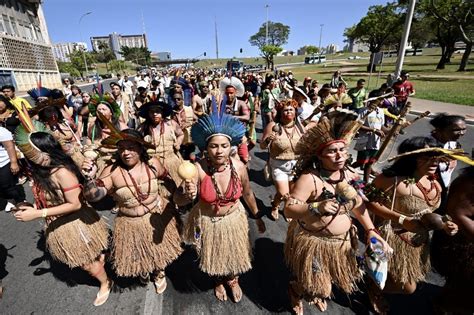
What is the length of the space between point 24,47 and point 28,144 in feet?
160

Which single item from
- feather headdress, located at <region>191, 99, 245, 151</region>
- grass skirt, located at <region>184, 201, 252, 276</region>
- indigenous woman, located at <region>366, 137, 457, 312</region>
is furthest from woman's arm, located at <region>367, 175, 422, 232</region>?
feather headdress, located at <region>191, 99, 245, 151</region>

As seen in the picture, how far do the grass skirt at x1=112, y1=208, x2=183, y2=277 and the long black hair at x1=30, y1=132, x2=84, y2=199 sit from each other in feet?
2.35

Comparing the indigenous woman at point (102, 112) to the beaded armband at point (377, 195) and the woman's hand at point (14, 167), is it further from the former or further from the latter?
the beaded armband at point (377, 195)

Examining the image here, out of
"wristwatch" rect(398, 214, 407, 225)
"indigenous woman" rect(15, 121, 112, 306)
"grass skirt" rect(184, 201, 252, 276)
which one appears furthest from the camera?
"grass skirt" rect(184, 201, 252, 276)

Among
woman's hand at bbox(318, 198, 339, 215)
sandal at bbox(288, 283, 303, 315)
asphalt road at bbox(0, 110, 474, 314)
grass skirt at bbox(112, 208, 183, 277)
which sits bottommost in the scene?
asphalt road at bbox(0, 110, 474, 314)

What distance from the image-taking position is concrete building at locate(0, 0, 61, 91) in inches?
1334

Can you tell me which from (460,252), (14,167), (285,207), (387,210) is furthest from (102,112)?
(460,252)

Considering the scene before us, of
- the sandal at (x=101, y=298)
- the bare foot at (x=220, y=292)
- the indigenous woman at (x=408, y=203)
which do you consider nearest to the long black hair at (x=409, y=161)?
the indigenous woman at (x=408, y=203)

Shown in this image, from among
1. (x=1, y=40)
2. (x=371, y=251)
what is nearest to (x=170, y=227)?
(x=371, y=251)

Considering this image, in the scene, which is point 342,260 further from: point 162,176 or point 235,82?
point 235,82

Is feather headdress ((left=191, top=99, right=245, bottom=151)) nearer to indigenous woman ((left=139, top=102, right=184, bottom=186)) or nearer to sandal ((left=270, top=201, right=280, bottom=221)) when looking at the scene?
indigenous woman ((left=139, top=102, right=184, bottom=186))

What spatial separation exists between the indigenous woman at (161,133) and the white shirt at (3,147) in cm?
202

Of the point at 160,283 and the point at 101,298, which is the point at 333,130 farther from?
the point at 101,298

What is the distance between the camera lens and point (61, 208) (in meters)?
2.40
